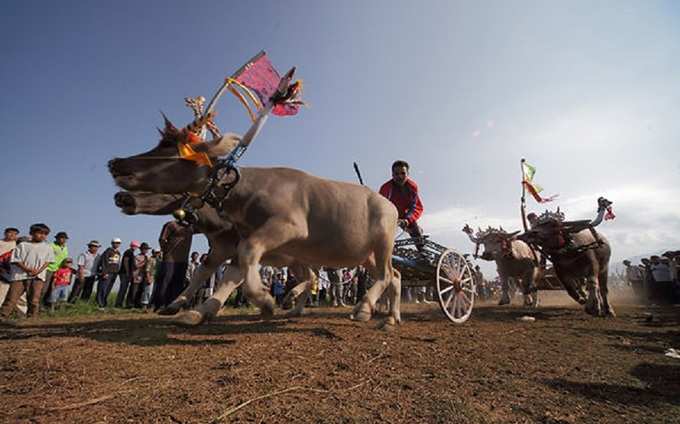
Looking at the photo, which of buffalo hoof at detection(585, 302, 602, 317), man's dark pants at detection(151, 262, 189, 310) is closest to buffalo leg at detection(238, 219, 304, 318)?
man's dark pants at detection(151, 262, 189, 310)

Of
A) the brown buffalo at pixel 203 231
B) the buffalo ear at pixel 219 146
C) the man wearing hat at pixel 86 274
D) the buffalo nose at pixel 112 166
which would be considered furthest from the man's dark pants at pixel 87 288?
the buffalo ear at pixel 219 146

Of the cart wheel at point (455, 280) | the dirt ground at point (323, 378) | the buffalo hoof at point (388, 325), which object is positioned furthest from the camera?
the cart wheel at point (455, 280)

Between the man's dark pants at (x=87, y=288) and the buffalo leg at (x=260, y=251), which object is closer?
the buffalo leg at (x=260, y=251)

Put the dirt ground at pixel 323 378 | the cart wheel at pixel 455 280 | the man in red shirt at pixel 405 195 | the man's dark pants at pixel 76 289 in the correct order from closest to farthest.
Result: 1. the dirt ground at pixel 323 378
2. the cart wheel at pixel 455 280
3. the man in red shirt at pixel 405 195
4. the man's dark pants at pixel 76 289

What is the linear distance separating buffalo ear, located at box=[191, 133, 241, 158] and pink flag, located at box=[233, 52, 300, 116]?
902 millimetres

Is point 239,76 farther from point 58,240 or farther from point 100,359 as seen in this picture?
point 58,240

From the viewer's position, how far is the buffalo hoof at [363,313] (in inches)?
167

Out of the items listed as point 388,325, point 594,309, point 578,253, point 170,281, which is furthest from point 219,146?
point 594,309

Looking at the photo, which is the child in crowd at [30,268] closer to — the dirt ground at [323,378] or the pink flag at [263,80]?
the dirt ground at [323,378]

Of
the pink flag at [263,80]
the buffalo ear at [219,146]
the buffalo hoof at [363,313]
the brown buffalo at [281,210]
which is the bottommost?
the buffalo hoof at [363,313]

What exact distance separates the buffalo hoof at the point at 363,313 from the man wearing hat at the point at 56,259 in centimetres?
792

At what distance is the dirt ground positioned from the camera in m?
1.94

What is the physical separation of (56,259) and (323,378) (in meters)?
9.08

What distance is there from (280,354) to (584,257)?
304 inches
